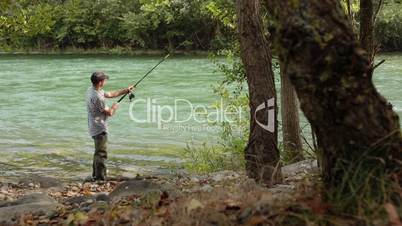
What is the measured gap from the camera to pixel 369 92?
290 centimetres

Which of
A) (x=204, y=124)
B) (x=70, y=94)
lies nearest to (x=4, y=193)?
(x=204, y=124)

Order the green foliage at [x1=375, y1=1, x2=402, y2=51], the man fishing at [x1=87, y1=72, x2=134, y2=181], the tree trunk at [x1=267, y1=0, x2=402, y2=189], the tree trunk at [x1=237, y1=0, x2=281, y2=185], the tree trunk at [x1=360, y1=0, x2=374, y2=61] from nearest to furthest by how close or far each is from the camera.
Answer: the tree trunk at [x1=267, y1=0, x2=402, y2=189]
the tree trunk at [x1=360, y1=0, x2=374, y2=61]
the tree trunk at [x1=237, y1=0, x2=281, y2=185]
the man fishing at [x1=87, y1=72, x2=134, y2=181]
the green foliage at [x1=375, y1=1, x2=402, y2=51]

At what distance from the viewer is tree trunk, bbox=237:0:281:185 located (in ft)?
22.4

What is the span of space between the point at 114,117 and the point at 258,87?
1261cm

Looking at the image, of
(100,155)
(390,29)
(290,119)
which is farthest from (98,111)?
(390,29)

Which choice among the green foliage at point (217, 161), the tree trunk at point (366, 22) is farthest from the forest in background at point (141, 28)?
the tree trunk at point (366, 22)

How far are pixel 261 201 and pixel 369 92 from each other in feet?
2.52

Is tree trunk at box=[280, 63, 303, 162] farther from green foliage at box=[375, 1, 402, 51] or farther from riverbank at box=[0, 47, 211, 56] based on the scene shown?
riverbank at box=[0, 47, 211, 56]

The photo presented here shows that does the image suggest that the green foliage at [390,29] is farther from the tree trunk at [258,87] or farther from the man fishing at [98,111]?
the tree trunk at [258,87]

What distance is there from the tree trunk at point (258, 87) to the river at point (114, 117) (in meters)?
5.35

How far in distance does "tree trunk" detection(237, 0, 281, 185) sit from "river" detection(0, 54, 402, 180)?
535 centimetres

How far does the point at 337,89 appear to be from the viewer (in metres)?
2.85

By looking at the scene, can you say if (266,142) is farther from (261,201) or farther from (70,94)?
(70,94)

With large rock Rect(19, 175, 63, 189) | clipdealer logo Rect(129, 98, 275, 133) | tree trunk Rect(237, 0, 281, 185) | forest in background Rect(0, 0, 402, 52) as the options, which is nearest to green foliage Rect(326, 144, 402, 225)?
tree trunk Rect(237, 0, 281, 185)
